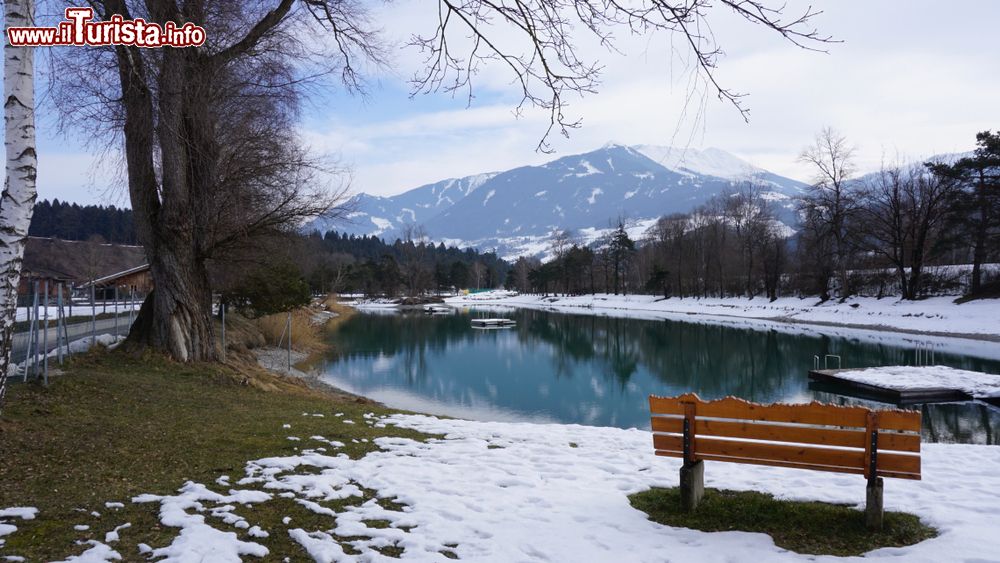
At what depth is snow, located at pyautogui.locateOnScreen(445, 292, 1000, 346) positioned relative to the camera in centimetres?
3481

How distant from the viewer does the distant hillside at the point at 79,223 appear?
77.3 m

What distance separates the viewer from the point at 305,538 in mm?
4094

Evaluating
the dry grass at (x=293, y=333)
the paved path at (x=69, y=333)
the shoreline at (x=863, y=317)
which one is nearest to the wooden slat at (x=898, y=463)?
the paved path at (x=69, y=333)

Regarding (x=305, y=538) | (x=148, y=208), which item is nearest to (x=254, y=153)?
(x=148, y=208)

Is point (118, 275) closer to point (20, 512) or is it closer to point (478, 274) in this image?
point (20, 512)

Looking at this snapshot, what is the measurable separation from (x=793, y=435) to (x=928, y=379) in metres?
18.7

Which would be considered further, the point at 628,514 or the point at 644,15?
the point at 628,514

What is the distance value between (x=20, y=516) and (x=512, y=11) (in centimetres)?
489

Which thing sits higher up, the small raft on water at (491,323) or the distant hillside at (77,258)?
the distant hillside at (77,258)

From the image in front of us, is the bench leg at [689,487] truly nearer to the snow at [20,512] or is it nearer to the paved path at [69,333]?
the snow at [20,512]

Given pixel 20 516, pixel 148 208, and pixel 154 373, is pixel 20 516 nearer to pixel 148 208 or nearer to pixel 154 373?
pixel 154 373

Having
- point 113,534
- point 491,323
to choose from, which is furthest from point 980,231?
point 113,534

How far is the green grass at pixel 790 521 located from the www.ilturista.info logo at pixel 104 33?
656cm

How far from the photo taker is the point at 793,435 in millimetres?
4656
